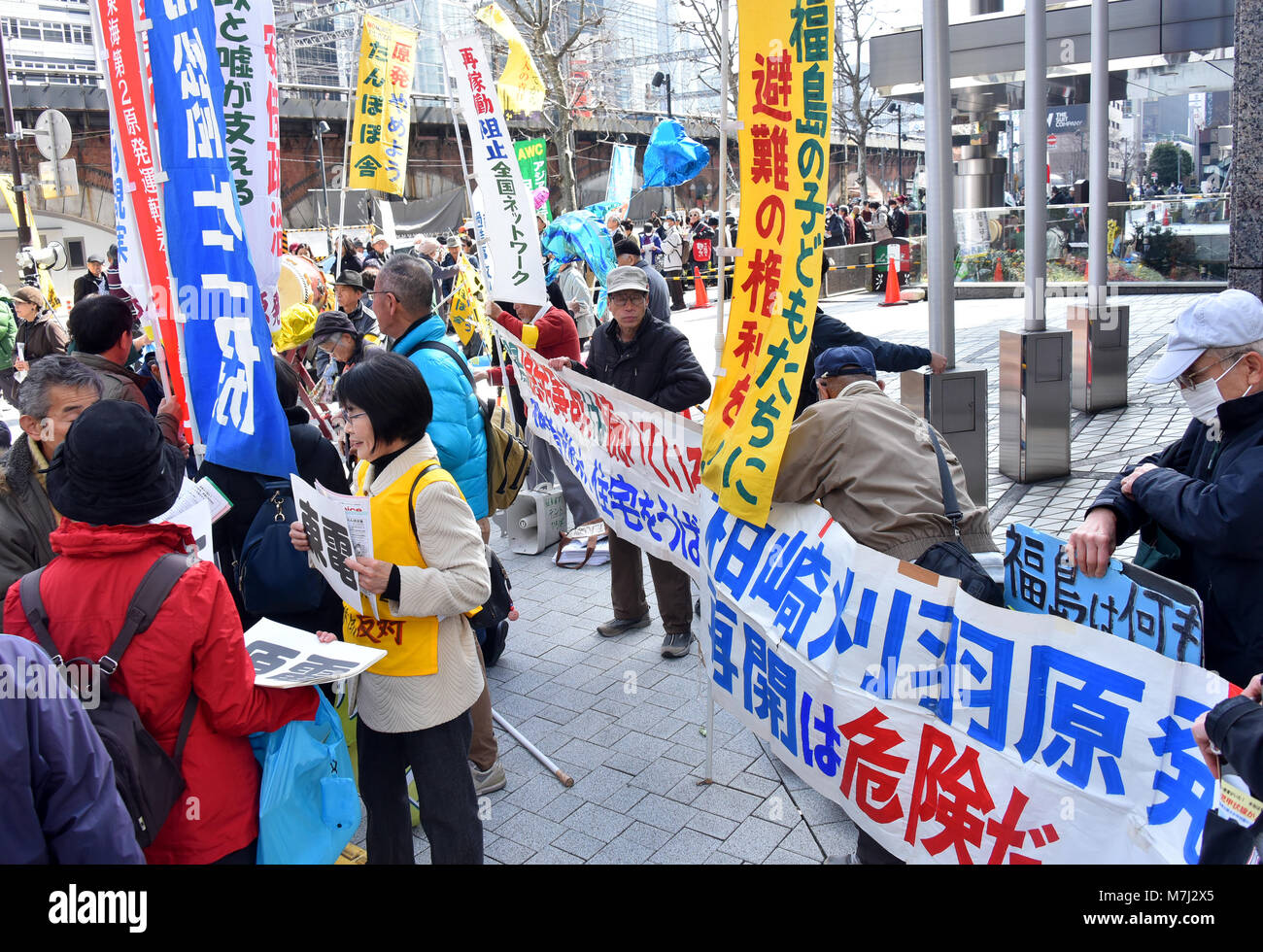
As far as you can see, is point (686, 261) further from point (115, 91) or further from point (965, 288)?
point (115, 91)

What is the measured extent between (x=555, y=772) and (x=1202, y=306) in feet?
9.91

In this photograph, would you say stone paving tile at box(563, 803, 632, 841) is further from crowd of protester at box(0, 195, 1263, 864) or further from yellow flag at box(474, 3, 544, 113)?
yellow flag at box(474, 3, 544, 113)

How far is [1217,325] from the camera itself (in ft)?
8.90

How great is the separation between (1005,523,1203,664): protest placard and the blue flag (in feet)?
8.03

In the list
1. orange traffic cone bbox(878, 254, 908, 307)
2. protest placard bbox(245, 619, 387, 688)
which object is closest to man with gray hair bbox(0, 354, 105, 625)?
protest placard bbox(245, 619, 387, 688)

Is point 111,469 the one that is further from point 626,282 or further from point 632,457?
point 626,282

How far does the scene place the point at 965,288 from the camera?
19.1m

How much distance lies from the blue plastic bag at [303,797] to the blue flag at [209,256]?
103 cm

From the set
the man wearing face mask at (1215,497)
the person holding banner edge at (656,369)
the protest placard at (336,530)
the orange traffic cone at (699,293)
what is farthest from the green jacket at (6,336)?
the orange traffic cone at (699,293)

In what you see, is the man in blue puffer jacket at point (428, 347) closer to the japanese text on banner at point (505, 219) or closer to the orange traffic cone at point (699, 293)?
the japanese text on banner at point (505, 219)

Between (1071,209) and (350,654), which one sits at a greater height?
(1071,209)

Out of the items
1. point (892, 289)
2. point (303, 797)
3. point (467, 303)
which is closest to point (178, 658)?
point (303, 797)

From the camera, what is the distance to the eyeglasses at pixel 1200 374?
2.74 meters
